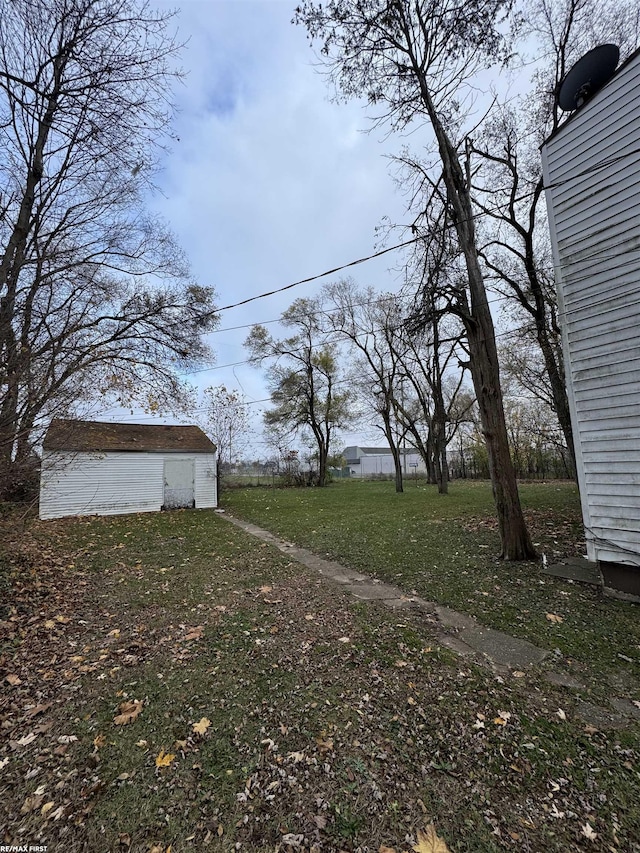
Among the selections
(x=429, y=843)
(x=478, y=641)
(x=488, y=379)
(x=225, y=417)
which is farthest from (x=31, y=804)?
(x=225, y=417)

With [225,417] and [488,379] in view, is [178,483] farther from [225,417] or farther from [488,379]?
[488,379]

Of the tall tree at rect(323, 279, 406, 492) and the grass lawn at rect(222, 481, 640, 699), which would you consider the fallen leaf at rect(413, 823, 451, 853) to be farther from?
the tall tree at rect(323, 279, 406, 492)

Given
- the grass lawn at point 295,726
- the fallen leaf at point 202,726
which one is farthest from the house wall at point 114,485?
the fallen leaf at point 202,726

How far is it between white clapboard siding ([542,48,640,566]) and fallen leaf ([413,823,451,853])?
13.2 ft

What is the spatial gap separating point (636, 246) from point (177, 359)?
10.00 meters

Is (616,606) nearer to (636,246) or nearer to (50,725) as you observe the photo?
(636,246)

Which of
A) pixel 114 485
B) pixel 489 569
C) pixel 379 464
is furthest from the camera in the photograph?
pixel 379 464

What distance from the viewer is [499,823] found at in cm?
158

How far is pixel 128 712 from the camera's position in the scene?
237 centimetres

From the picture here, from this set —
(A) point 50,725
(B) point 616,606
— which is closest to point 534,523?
(B) point 616,606

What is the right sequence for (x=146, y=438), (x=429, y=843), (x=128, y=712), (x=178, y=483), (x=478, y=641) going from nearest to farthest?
(x=429, y=843)
(x=128, y=712)
(x=478, y=641)
(x=178, y=483)
(x=146, y=438)

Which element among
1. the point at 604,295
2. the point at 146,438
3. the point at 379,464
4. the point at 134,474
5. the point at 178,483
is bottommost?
the point at 178,483

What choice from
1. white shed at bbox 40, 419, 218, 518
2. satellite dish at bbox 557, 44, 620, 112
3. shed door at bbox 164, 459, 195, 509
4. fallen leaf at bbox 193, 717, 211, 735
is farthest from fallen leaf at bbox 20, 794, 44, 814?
shed door at bbox 164, 459, 195, 509

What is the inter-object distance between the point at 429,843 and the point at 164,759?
145cm
